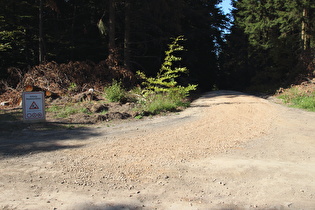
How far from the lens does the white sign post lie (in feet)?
25.9

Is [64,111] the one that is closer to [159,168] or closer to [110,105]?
[110,105]

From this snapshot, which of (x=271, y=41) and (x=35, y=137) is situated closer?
(x=35, y=137)

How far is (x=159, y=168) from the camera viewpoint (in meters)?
4.35

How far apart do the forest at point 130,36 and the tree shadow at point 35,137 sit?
726 cm

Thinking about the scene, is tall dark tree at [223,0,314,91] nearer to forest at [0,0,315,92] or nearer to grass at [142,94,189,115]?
forest at [0,0,315,92]

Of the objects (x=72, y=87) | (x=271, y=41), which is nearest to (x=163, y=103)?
(x=72, y=87)

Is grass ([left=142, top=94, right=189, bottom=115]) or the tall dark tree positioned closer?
grass ([left=142, top=94, right=189, bottom=115])

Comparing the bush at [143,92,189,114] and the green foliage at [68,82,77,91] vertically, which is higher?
the green foliage at [68,82,77,91]

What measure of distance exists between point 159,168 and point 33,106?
539 cm

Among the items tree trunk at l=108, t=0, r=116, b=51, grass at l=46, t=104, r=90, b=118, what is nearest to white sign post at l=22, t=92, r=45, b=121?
grass at l=46, t=104, r=90, b=118

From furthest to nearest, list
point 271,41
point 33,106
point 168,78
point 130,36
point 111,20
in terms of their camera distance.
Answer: point 271,41
point 130,36
point 111,20
point 168,78
point 33,106

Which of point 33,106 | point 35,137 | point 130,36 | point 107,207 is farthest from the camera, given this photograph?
point 130,36

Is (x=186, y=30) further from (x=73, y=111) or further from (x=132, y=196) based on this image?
(x=132, y=196)

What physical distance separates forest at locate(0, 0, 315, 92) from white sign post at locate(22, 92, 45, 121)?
6.40 m
